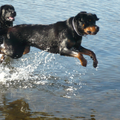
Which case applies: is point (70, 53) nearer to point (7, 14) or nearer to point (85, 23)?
point (85, 23)

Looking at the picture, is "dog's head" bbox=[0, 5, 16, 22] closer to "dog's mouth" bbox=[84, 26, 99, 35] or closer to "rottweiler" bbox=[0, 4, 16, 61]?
"rottweiler" bbox=[0, 4, 16, 61]

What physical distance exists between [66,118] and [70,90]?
107 centimetres

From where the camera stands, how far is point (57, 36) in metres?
4.95

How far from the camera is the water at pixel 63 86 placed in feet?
14.3

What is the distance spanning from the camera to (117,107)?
4613mm

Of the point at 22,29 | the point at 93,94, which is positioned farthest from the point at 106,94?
the point at 22,29

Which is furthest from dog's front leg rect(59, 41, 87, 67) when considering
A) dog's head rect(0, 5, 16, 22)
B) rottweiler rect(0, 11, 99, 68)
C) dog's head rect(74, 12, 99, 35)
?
dog's head rect(0, 5, 16, 22)

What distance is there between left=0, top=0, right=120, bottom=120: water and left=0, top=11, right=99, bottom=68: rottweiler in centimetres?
66

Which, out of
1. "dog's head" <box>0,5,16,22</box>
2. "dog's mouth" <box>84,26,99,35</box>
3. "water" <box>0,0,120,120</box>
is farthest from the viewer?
"dog's head" <box>0,5,16,22</box>

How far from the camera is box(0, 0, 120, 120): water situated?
4.35 m

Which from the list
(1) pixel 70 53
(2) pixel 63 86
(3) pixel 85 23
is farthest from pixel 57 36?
(2) pixel 63 86

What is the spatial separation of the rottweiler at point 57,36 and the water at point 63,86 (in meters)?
0.66

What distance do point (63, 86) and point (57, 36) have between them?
110 centimetres

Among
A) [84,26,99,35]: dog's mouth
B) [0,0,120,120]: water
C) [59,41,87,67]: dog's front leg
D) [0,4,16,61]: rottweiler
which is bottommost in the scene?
[0,0,120,120]: water
